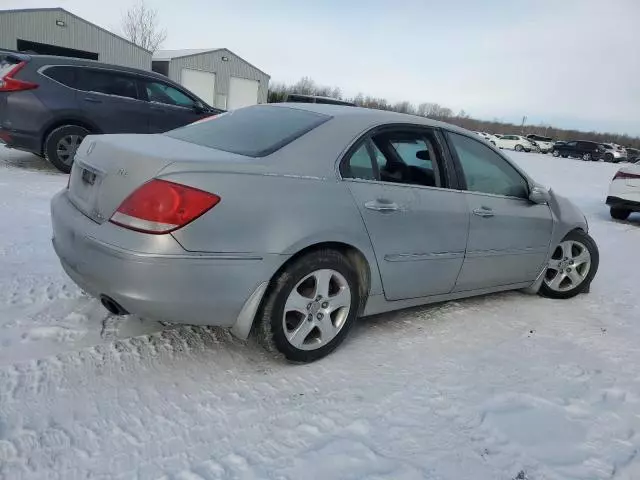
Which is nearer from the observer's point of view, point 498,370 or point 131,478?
point 131,478

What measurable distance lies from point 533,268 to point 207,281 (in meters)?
2.85

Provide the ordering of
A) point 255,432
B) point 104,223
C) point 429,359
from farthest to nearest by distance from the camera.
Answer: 1. point 429,359
2. point 104,223
3. point 255,432

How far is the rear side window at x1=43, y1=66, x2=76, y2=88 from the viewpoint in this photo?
7.55 metres

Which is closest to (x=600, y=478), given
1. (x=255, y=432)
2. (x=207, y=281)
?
(x=255, y=432)

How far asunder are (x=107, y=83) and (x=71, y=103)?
772 millimetres

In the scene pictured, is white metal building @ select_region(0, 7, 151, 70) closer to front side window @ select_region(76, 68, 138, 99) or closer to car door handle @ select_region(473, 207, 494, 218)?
front side window @ select_region(76, 68, 138, 99)

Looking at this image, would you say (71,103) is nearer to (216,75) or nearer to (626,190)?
(626,190)

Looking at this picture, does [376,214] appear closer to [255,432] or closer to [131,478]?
[255,432]

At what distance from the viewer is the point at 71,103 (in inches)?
299

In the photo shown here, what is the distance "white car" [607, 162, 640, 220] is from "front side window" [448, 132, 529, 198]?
609 centimetres

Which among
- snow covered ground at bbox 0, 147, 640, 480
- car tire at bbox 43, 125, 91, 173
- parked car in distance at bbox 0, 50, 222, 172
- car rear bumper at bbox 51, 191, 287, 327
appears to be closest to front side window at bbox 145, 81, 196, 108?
parked car in distance at bbox 0, 50, 222, 172

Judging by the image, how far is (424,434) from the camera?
95.3 inches

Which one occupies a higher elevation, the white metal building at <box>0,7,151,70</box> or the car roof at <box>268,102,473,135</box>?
the white metal building at <box>0,7,151,70</box>

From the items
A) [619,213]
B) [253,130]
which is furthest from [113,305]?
[619,213]
